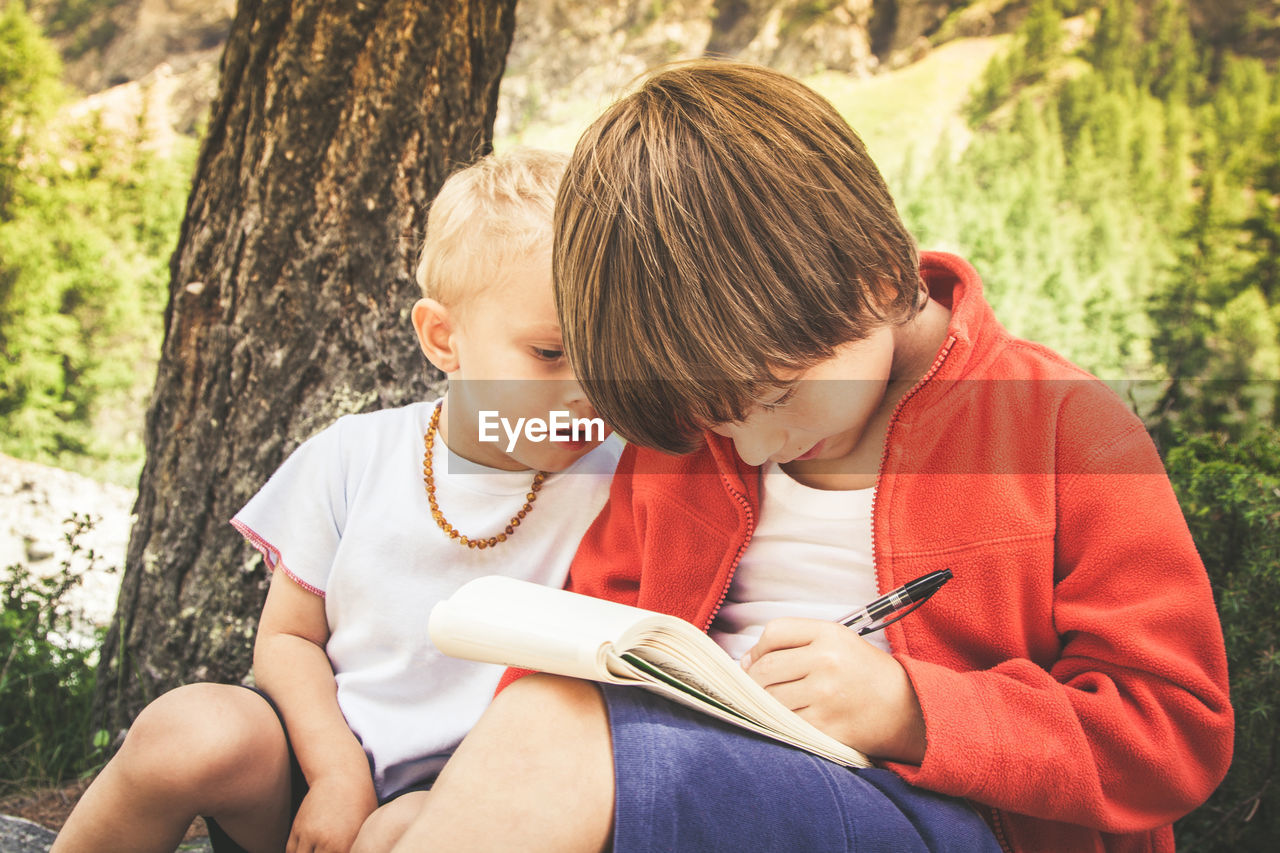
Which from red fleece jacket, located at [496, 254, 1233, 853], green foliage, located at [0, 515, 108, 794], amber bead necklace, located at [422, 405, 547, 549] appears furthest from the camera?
green foliage, located at [0, 515, 108, 794]

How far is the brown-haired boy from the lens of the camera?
2.85ft

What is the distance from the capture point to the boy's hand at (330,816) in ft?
3.87

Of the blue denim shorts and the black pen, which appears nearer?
the blue denim shorts

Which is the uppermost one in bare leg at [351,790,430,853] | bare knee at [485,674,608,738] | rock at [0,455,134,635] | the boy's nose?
the boy's nose

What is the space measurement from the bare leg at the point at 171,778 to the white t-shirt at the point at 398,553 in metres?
0.21

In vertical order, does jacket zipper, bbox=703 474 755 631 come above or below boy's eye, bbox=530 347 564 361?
below

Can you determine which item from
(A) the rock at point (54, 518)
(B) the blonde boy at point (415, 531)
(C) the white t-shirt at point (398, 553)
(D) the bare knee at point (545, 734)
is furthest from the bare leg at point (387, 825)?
(A) the rock at point (54, 518)

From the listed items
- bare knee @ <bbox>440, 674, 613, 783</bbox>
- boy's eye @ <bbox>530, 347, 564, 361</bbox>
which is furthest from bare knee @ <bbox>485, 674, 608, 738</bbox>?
boy's eye @ <bbox>530, 347, 564, 361</bbox>

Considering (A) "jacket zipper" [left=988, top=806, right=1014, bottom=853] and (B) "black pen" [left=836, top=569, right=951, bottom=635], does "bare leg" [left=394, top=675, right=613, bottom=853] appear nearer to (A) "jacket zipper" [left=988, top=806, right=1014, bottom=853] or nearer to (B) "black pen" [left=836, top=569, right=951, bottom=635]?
(B) "black pen" [left=836, top=569, right=951, bottom=635]

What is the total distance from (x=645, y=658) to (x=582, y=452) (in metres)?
0.62

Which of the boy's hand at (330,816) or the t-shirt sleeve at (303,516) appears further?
the t-shirt sleeve at (303,516)

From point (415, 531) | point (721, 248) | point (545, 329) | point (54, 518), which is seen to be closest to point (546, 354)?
point (545, 329)

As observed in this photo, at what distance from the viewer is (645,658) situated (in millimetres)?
922

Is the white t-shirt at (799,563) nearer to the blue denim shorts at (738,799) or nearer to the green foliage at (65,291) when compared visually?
the blue denim shorts at (738,799)
